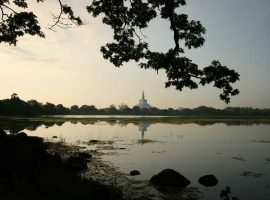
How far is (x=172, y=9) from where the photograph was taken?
14.0 m

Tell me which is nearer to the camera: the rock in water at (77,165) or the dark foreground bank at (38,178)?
the dark foreground bank at (38,178)

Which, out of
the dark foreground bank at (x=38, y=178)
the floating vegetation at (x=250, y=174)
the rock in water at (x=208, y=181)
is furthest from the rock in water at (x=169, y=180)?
the floating vegetation at (x=250, y=174)

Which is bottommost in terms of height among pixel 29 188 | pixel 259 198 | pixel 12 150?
pixel 259 198

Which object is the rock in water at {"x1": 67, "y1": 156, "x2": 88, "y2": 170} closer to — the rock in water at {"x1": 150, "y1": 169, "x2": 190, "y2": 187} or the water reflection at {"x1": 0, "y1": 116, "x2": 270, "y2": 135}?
Result: the rock in water at {"x1": 150, "y1": 169, "x2": 190, "y2": 187}

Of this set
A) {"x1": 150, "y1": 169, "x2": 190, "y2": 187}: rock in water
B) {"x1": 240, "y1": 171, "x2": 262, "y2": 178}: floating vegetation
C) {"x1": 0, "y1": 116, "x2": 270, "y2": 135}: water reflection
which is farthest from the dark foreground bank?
{"x1": 0, "y1": 116, "x2": 270, "y2": 135}: water reflection

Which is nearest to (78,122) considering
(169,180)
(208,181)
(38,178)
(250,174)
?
(250,174)

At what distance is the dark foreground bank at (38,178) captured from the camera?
609 inches

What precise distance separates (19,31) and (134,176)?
42.6ft

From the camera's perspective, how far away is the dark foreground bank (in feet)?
50.7

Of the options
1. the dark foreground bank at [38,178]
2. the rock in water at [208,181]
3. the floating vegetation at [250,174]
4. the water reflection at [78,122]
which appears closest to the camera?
the dark foreground bank at [38,178]

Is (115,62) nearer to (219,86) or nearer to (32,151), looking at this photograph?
(219,86)

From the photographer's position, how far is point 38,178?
61.6ft

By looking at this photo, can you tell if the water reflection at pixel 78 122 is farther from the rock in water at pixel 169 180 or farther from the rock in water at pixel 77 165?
the rock in water at pixel 169 180

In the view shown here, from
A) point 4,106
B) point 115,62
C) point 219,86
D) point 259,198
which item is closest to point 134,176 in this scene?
point 259,198
